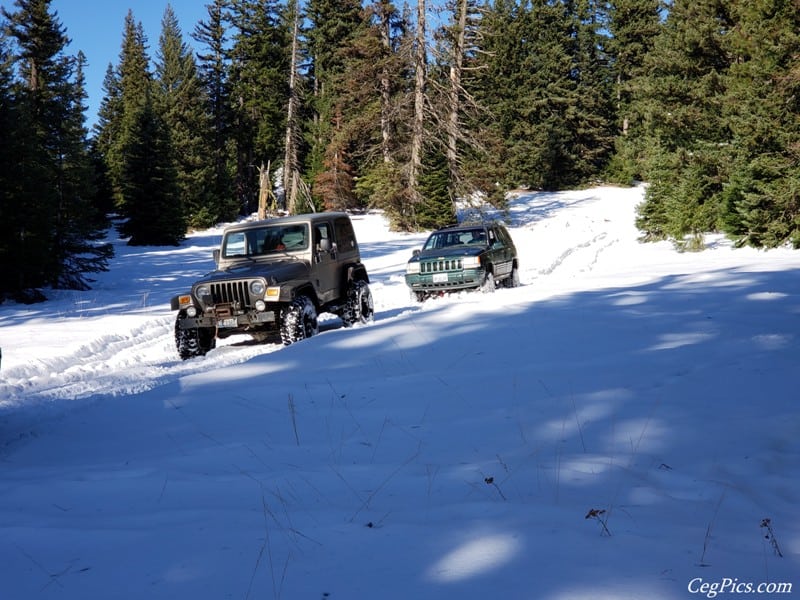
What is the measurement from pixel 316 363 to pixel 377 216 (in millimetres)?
35990

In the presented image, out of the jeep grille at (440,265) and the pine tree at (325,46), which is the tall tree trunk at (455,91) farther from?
the jeep grille at (440,265)

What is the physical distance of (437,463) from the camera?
3904 mm

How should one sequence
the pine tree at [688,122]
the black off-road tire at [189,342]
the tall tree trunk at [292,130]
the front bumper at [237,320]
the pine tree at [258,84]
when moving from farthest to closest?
the pine tree at [258,84]
the tall tree trunk at [292,130]
the pine tree at [688,122]
the black off-road tire at [189,342]
the front bumper at [237,320]

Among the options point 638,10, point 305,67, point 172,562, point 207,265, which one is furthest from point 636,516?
point 638,10

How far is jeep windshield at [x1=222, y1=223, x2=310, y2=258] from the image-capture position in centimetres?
1044

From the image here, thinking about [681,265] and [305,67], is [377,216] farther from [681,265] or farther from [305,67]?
[681,265]

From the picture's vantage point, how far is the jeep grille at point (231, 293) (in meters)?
9.23

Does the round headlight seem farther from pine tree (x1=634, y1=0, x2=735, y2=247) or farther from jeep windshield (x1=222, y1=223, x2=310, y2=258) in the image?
pine tree (x1=634, y1=0, x2=735, y2=247)

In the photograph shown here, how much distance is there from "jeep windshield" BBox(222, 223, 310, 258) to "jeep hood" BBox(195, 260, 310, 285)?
1.18 feet

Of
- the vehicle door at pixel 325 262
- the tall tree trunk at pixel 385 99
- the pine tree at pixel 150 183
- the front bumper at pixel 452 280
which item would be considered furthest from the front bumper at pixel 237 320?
the pine tree at pixel 150 183

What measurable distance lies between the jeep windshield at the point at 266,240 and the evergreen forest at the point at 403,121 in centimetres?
1037

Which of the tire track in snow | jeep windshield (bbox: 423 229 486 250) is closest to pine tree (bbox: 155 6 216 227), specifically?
jeep windshield (bbox: 423 229 486 250)

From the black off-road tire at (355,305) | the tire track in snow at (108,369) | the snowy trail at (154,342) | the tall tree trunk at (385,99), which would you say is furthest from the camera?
the tall tree trunk at (385,99)

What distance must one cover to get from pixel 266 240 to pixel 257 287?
5.38 feet
